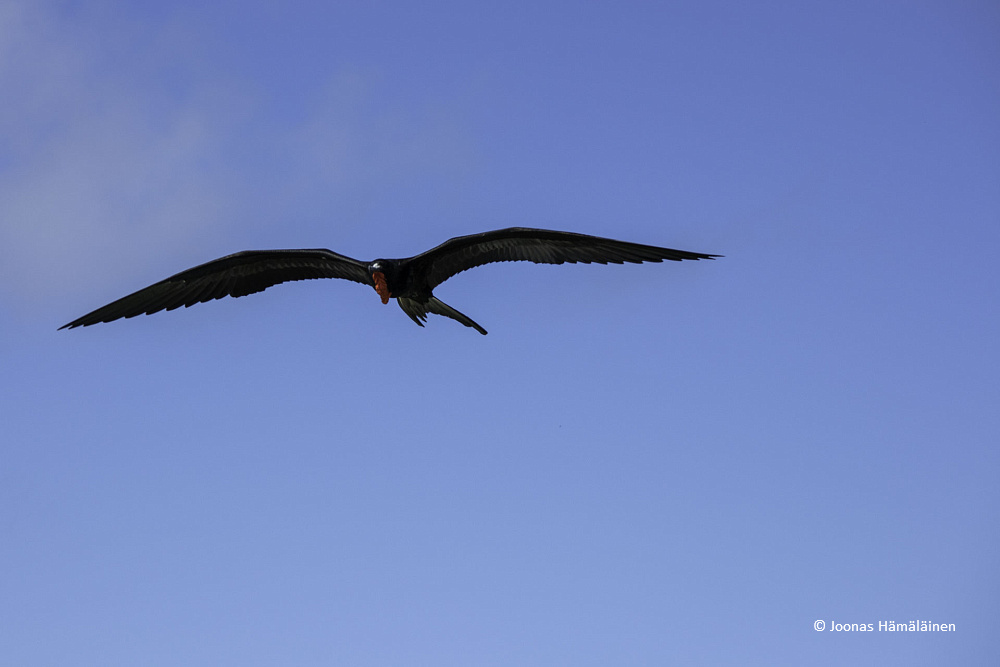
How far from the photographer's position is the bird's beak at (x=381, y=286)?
1708cm

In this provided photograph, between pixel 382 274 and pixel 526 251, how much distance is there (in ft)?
9.13

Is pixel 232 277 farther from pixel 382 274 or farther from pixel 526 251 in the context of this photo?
pixel 526 251

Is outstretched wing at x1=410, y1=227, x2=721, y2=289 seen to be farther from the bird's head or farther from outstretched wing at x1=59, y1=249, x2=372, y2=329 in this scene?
outstretched wing at x1=59, y1=249, x2=372, y2=329

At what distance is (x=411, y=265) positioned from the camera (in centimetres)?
1719

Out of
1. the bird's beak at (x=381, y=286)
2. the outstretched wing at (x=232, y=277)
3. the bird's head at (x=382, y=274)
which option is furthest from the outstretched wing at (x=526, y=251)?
the outstretched wing at (x=232, y=277)

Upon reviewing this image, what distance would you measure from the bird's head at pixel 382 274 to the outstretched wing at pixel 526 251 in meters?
0.46

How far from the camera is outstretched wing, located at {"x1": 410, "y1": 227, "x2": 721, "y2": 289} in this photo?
53.8 feet

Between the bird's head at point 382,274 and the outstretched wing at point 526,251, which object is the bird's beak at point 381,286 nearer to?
the bird's head at point 382,274

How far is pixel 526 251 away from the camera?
17.4 metres

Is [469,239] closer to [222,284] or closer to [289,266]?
[289,266]

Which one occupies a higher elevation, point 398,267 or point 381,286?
point 398,267

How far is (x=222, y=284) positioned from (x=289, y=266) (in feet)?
4.75

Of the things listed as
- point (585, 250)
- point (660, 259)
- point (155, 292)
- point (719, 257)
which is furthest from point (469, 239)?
point (155, 292)

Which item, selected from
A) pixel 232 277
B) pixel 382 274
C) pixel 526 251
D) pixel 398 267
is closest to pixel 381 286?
pixel 382 274
